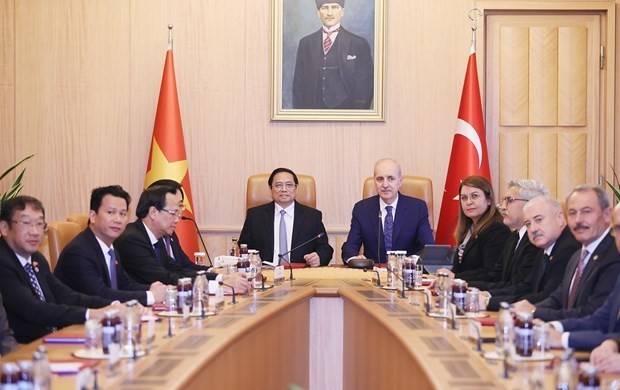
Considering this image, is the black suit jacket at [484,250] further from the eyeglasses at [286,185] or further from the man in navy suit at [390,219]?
the eyeglasses at [286,185]

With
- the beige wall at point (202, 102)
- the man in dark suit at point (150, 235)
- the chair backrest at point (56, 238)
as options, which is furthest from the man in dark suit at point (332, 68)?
the chair backrest at point (56, 238)

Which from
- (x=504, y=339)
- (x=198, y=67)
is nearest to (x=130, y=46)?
(x=198, y=67)

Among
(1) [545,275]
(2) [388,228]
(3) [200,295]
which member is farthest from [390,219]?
(3) [200,295]

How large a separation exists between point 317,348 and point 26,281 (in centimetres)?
173

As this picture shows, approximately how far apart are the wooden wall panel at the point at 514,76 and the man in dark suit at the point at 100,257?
12.9ft

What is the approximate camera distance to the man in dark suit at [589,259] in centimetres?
372

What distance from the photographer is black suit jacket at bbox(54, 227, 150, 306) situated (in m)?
4.45

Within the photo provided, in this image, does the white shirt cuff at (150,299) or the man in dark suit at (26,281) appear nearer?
the man in dark suit at (26,281)

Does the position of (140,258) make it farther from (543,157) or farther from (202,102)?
(543,157)

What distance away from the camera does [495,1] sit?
7586 mm

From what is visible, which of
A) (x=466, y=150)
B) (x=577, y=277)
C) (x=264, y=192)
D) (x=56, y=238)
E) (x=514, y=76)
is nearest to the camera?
(x=577, y=277)

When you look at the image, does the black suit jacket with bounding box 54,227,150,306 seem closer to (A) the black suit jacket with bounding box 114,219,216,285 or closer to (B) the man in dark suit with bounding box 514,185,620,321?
(A) the black suit jacket with bounding box 114,219,216,285

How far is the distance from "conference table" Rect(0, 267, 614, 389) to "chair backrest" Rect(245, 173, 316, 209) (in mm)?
899

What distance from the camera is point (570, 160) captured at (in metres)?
7.70
